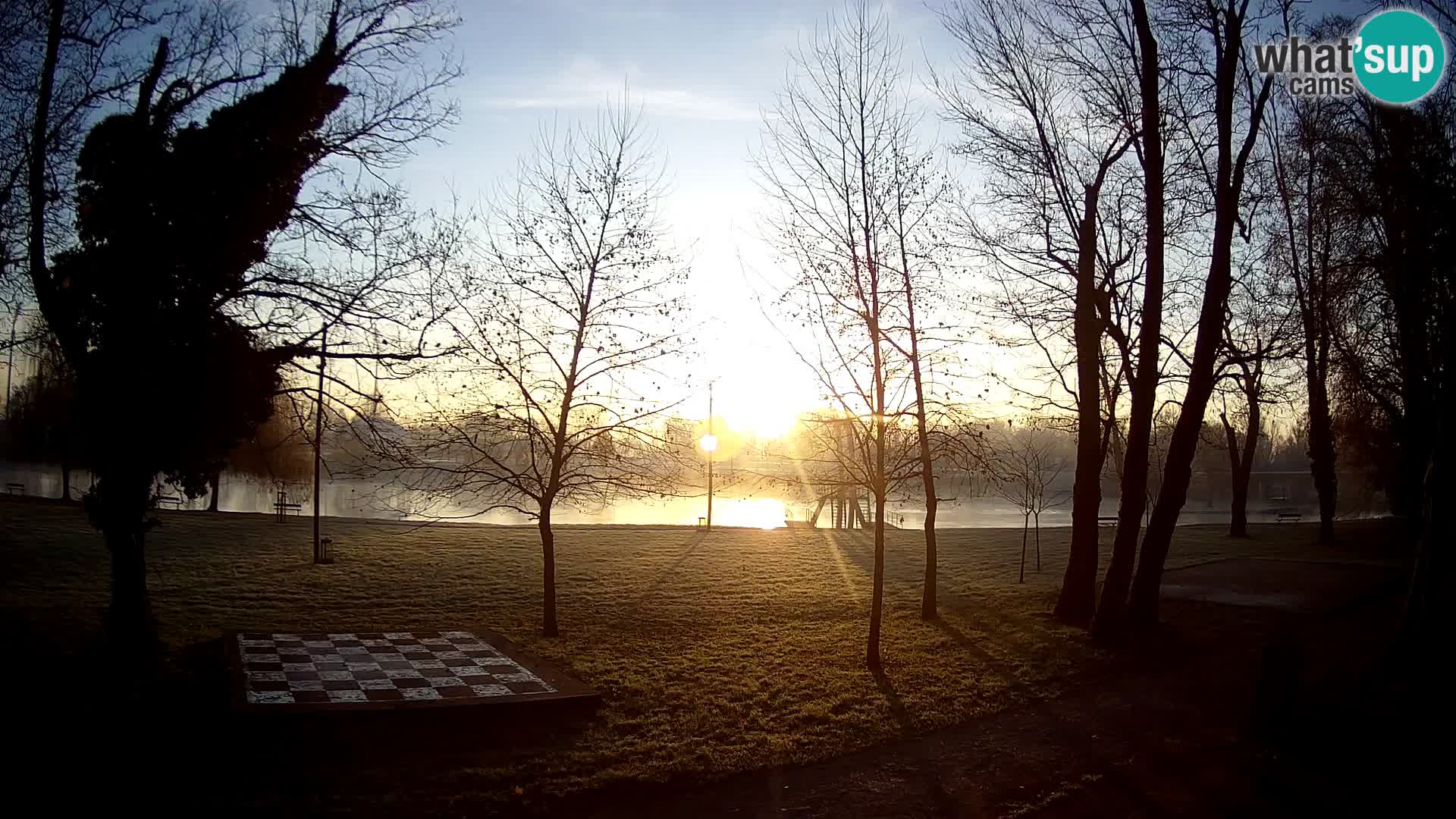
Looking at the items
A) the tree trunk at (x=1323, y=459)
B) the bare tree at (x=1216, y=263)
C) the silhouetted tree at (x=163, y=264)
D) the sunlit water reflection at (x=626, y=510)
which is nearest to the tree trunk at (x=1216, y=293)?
the bare tree at (x=1216, y=263)

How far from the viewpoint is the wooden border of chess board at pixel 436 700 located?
293 inches

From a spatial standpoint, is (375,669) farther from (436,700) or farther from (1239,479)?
(1239,479)

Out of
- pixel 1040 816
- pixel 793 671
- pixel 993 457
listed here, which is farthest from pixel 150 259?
pixel 993 457

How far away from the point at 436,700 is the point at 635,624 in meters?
6.43

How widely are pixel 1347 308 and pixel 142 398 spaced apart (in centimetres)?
2114

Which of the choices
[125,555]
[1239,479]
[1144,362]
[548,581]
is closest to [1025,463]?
[1144,362]

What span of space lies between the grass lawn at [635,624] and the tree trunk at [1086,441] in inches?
24.9

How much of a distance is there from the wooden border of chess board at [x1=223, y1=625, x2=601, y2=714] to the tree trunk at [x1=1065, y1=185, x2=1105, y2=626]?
28.0ft

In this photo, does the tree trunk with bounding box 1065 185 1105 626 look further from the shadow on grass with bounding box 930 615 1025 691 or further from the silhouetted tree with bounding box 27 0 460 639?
the silhouetted tree with bounding box 27 0 460 639

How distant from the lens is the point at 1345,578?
17594 millimetres

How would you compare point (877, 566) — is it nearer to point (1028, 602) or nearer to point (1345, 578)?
point (1028, 602)

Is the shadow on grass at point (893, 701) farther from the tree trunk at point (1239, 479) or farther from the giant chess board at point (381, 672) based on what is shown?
the tree trunk at point (1239, 479)

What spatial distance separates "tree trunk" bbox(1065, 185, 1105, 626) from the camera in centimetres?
1371

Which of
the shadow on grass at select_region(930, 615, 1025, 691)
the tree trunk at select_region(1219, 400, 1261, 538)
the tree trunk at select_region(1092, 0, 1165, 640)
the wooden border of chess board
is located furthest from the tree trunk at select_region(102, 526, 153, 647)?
the tree trunk at select_region(1219, 400, 1261, 538)
